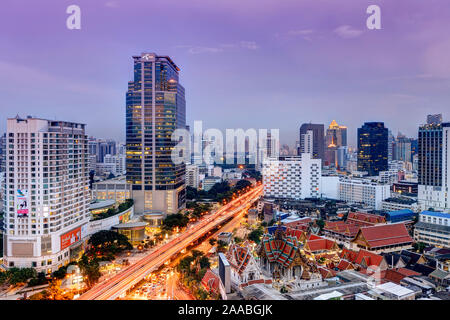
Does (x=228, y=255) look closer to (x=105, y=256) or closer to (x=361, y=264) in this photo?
(x=361, y=264)

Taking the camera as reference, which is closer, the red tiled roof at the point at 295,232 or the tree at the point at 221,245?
the red tiled roof at the point at 295,232

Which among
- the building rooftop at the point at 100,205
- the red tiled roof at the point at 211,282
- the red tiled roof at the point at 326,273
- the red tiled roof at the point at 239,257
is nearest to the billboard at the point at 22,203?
the building rooftop at the point at 100,205

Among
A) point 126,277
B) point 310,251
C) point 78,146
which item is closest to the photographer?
point 126,277

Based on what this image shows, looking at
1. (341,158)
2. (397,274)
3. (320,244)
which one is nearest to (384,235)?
(320,244)

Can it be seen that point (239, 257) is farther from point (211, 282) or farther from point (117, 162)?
point (117, 162)

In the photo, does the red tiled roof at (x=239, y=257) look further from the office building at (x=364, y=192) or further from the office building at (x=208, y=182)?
the office building at (x=208, y=182)

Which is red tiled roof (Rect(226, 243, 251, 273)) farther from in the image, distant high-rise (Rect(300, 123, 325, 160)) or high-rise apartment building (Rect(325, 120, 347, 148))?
distant high-rise (Rect(300, 123, 325, 160))
